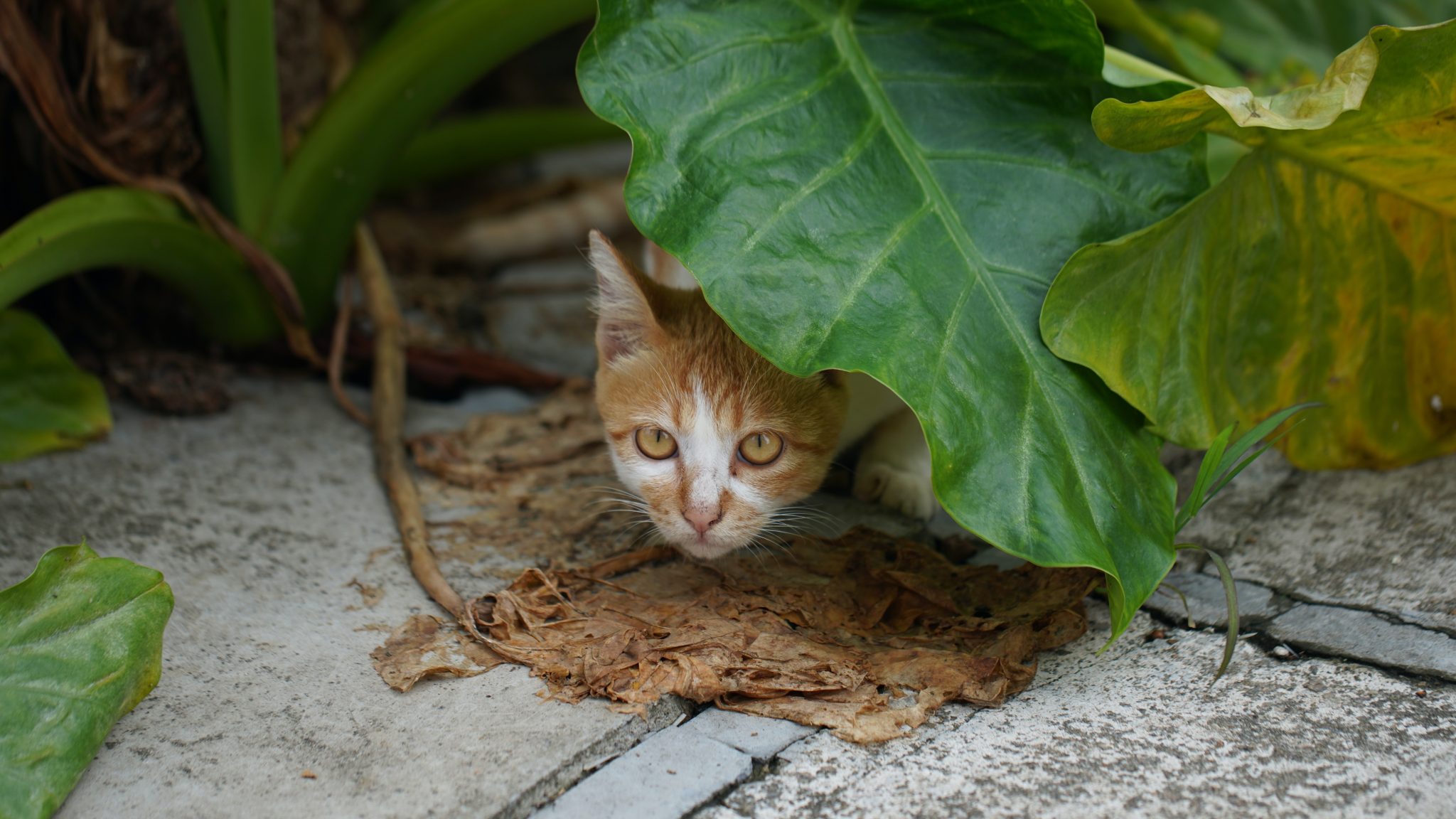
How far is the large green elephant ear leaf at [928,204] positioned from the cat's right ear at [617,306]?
0.89 feet

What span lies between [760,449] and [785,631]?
1.08 ft

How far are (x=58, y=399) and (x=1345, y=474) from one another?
266cm

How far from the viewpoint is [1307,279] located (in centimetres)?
191

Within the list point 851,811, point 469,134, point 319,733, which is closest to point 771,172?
point 851,811

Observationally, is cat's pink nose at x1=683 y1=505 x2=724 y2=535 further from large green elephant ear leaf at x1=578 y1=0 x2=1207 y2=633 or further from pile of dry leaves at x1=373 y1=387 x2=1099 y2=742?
large green elephant ear leaf at x1=578 y1=0 x2=1207 y2=633

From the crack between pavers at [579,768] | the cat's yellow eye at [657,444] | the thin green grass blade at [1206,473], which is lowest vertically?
the crack between pavers at [579,768]

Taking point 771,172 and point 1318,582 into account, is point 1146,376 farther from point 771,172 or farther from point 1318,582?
point 771,172

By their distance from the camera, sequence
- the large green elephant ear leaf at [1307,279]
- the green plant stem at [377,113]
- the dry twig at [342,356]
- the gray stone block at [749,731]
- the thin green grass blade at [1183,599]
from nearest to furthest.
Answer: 1. the gray stone block at [749,731]
2. the large green elephant ear leaf at [1307,279]
3. the thin green grass blade at [1183,599]
4. the green plant stem at [377,113]
5. the dry twig at [342,356]

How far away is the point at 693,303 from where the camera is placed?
2.08 metres

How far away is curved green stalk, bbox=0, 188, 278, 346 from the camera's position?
195cm

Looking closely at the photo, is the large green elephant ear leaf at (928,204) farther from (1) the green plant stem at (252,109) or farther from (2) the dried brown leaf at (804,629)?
(1) the green plant stem at (252,109)

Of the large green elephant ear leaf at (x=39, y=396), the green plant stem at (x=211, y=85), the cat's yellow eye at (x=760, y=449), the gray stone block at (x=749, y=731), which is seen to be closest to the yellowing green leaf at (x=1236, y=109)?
the cat's yellow eye at (x=760, y=449)

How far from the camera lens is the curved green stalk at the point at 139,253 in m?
1.95

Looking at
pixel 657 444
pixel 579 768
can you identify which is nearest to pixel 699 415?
pixel 657 444
